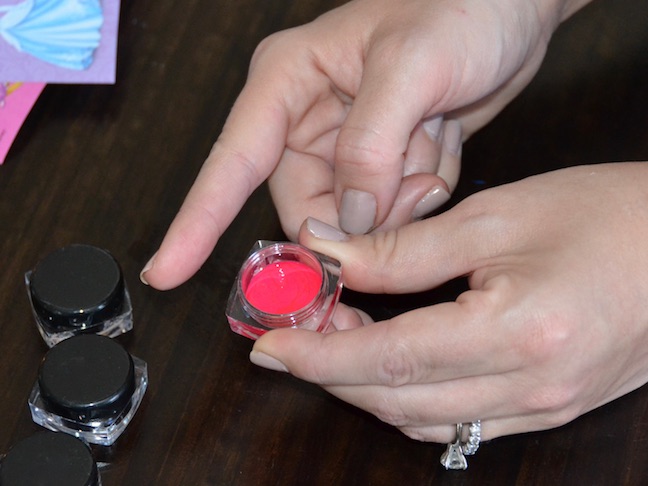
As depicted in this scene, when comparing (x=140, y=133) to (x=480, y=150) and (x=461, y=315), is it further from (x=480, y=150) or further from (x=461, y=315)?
(x=461, y=315)

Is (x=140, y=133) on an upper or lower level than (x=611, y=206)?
lower

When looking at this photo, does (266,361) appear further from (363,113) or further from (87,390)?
(363,113)

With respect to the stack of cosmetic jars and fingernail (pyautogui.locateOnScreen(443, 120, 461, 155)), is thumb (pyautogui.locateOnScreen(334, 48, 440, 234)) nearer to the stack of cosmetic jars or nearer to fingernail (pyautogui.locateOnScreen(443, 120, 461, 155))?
fingernail (pyautogui.locateOnScreen(443, 120, 461, 155))

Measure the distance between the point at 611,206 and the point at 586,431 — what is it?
25 cm

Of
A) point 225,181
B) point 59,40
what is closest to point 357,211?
point 225,181

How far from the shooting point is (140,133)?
1249 mm

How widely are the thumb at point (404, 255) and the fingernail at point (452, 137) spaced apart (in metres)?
0.22

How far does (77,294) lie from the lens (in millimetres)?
1034

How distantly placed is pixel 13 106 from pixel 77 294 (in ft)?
1.21

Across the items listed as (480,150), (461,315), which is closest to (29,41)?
(480,150)

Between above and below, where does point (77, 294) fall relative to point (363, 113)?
below

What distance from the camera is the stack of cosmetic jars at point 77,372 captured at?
3.01ft

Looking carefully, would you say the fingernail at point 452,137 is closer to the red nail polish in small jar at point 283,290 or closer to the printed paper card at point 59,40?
the red nail polish in small jar at point 283,290

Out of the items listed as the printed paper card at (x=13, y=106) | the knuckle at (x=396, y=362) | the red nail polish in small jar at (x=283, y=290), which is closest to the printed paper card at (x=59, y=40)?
the printed paper card at (x=13, y=106)
